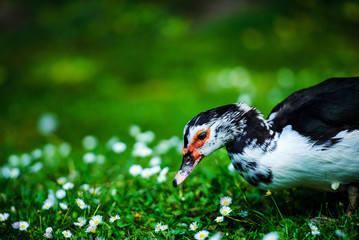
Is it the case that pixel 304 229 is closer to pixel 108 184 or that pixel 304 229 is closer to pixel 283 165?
pixel 283 165

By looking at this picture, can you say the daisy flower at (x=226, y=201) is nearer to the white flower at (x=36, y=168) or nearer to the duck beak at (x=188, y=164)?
the duck beak at (x=188, y=164)

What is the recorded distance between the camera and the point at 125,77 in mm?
7438

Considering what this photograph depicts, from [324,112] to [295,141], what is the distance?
10.4 inches

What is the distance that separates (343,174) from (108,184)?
181cm

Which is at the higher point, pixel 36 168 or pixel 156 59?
pixel 156 59

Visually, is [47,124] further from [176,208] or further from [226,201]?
[226,201]

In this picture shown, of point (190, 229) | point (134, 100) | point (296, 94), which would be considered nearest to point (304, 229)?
point (190, 229)

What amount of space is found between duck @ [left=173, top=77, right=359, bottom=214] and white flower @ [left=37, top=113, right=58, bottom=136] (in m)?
3.96

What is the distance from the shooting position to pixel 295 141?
247 cm

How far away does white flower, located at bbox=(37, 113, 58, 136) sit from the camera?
6109 millimetres

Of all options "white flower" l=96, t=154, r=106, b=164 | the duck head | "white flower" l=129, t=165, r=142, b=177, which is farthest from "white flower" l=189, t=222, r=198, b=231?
"white flower" l=96, t=154, r=106, b=164

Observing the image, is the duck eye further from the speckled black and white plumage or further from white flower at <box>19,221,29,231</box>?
white flower at <box>19,221,29,231</box>

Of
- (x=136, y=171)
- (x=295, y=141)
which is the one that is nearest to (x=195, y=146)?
(x=295, y=141)

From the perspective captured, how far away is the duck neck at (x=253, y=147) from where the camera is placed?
253 cm
